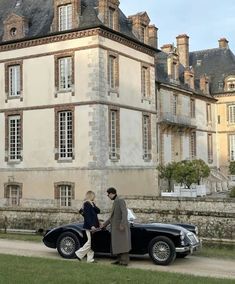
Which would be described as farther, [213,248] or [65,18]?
[65,18]

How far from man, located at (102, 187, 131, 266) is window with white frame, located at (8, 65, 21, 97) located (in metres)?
16.8

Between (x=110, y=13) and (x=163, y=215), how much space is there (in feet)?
40.6

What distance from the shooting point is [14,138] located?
85.1ft

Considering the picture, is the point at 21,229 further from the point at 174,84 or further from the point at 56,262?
the point at 174,84

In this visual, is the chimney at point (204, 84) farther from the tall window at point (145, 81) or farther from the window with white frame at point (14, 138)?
the window with white frame at point (14, 138)

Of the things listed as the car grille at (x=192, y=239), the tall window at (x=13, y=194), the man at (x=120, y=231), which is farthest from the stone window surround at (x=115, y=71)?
the man at (x=120, y=231)

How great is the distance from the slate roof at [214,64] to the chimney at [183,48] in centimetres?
211

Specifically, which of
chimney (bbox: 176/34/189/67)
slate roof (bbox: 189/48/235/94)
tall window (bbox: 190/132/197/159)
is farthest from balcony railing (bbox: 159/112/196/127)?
chimney (bbox: 176/34/189/67)

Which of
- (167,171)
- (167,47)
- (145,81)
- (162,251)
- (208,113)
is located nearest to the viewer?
(162,251)

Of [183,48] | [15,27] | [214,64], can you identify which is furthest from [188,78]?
[15,27]

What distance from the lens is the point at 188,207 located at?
870 inches

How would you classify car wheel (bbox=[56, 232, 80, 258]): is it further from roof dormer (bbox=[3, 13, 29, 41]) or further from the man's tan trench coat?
roof dormer (bbox=[3, 13, 29, 41])

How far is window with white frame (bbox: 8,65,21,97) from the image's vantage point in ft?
85.3

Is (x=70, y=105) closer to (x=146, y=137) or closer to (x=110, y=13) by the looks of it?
(x=110, y=13)
